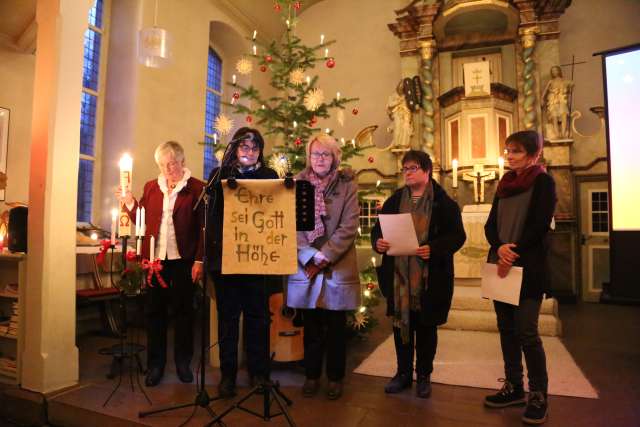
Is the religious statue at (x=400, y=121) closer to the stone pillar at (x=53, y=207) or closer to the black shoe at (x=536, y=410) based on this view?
the stone pillar at (x=53, y=207)

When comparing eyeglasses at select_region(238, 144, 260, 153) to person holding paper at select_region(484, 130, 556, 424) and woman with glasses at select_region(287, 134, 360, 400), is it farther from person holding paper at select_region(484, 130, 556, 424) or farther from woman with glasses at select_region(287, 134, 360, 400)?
person holding paper at select_region(484, 130, 556, 424)

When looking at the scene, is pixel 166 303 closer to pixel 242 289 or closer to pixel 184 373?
pixel 184 373

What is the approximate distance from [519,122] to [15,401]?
7.80 meters

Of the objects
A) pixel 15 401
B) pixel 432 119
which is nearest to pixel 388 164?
pixel 432 119

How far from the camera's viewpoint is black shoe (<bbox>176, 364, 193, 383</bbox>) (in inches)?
113

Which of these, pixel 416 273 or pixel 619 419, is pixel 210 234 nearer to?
pixel 416 273

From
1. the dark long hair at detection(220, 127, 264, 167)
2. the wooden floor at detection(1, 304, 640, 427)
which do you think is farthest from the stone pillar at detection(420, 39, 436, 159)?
the dark long hair at detection(220, 127, 264, 167)

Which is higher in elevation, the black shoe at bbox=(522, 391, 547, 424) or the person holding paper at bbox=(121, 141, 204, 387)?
the person holding paper at bbox=(121, 141, 204, 387)

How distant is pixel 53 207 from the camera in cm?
272

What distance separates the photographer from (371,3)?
29.5 ft

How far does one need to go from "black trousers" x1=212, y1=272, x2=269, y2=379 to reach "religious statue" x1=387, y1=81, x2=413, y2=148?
Result: 5.96 metres

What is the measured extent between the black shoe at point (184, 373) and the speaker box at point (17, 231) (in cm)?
133

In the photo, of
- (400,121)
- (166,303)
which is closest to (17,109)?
(166,303)

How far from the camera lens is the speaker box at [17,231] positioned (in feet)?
9.65
